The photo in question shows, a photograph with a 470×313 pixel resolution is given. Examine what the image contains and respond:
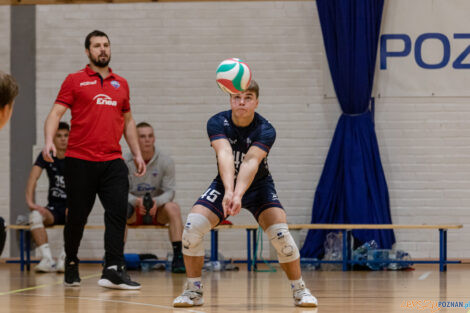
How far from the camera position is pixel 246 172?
4.40 metres

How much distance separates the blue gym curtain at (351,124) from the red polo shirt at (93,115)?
3.87 meters

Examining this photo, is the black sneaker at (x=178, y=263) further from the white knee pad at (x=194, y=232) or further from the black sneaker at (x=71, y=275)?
the white knee pad at (x=194, y=232)

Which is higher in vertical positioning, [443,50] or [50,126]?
[443,50]

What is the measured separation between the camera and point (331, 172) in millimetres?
9008

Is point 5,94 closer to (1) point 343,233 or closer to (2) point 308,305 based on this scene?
(2) point 308,305

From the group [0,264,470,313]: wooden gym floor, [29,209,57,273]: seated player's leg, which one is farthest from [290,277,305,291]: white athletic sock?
[29,209,57,273]: seated player's leg

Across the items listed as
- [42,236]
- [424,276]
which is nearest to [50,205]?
[42,236]

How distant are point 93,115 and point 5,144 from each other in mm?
4158

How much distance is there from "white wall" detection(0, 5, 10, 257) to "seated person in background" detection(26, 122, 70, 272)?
1261mm

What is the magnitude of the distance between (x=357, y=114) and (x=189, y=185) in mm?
2415

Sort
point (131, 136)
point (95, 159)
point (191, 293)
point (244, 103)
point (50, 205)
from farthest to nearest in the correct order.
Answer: point (50, 205)
point (131, 136)
point (95, 159)
point (244, 103)
point (191, 293)

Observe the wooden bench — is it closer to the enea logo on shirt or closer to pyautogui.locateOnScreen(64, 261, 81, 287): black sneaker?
pyautogui.locateOnScreen(64, 261, 81, 287): black sneaker

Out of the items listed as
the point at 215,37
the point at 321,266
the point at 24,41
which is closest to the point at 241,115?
the point at 321,266

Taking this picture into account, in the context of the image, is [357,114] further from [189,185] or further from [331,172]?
[189,185]
